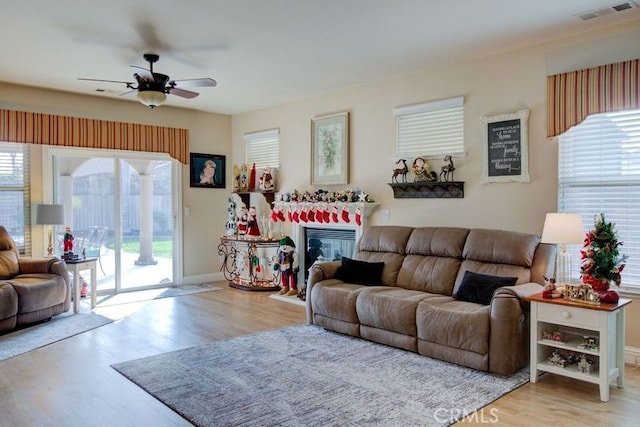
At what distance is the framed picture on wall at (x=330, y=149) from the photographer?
611 centimetres

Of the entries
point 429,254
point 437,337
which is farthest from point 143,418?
point 429,254

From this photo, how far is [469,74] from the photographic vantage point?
4.88 m

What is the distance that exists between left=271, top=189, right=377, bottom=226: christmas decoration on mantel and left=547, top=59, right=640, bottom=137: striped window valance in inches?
88.5

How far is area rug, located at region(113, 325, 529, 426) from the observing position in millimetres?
2855

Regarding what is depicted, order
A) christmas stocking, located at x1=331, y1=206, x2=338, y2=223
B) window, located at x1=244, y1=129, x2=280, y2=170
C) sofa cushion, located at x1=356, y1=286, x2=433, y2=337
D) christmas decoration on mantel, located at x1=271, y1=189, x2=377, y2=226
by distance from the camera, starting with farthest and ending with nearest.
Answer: window, located at x1=244, y1=129, x2=280, y2=170 → christmas stocking, located at x1=331, y1=206, x2=338, y2=223 → christmas decoration on mantel, located at x1=271, y1=189, x2=377, y2=226 → sofa cushion, located at x1=356, y1=286, x2=433, y2=337

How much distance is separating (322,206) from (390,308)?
2.36 metres

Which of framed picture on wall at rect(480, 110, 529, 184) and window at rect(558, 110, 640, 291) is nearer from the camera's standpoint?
window at rect(558, 110, 640, 291)

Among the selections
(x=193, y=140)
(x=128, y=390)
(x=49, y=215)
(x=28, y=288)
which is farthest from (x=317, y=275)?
(x=193, y=140)

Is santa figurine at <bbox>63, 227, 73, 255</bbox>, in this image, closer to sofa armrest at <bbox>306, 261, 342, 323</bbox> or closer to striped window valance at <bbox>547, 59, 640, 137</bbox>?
sofa armrest at <bbox>306, 261, 342, 323</bbox>

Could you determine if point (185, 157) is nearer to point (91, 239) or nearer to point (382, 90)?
point (91, 239)

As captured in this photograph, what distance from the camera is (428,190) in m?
5.18

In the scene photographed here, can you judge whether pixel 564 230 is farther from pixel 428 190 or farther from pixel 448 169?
pixel 428 190

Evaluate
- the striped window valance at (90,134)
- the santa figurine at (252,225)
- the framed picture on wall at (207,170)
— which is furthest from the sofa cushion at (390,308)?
the striped window valance at (90,134)

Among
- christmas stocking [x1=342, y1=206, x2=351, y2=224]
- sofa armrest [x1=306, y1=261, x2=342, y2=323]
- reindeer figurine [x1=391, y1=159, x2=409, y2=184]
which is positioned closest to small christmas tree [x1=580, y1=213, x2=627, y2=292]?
reindeer figurine [x1=391, y1=159, x2=409, y2=184]
